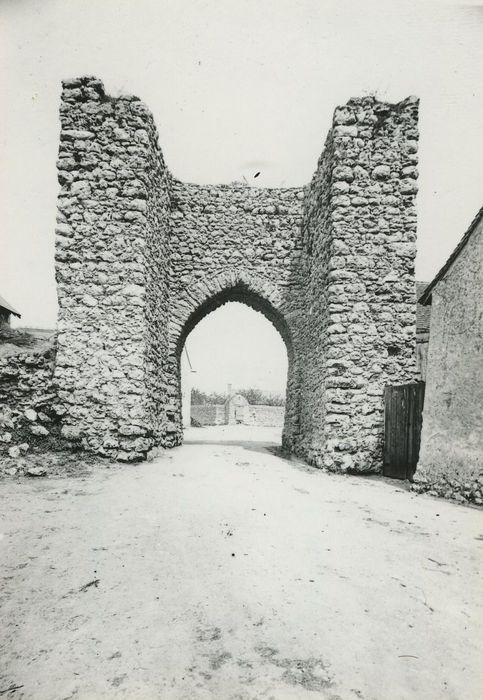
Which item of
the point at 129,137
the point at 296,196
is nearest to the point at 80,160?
the point at 129,137

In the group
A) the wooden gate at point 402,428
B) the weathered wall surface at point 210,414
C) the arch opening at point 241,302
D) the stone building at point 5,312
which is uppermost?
the stone building at point 5,312

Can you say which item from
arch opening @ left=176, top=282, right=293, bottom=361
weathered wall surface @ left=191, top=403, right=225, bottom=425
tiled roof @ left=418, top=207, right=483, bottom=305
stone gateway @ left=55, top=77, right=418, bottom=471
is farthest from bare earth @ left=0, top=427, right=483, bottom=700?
weathered wall surface @ left=191, top=403, right=225, bottom=425

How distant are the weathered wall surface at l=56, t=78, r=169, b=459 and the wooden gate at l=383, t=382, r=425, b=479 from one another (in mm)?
3837

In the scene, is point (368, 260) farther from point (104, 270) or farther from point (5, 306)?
point (5, 306)

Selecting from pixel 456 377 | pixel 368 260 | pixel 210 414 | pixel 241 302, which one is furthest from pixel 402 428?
pixel 210 414

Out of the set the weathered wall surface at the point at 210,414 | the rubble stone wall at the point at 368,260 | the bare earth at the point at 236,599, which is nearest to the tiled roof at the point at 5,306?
the weathered wall surface at the point at 210,414

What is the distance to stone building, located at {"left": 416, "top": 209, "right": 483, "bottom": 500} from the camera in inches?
183

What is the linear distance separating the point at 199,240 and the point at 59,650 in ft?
26.8

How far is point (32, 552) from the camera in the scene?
2.92m

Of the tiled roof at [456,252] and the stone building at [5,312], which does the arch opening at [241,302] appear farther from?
the stone building at [5,312]

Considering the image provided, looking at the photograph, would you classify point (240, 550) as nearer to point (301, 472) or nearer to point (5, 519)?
point (5, 519)

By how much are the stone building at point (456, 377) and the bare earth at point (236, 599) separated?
0.59m

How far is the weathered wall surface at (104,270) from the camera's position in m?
6.47

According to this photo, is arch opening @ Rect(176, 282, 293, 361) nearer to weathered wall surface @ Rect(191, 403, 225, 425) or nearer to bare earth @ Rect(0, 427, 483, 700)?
bare earth @ Rect(0, 427, 483, 700)
